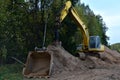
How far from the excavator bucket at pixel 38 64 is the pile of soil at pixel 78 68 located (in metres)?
0.39

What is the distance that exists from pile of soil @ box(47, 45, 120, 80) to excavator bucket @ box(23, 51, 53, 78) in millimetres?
390

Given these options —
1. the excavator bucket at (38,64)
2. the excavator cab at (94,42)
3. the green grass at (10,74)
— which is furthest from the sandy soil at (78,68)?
the green grass at (10,74)

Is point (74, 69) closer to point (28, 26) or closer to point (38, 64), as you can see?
point (38, 64)

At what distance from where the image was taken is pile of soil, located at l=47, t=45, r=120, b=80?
2006 cm

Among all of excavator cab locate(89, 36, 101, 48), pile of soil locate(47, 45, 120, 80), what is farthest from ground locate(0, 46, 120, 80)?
excavator cab locate(89, 36, 101, 48)

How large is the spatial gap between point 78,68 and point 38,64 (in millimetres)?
3171

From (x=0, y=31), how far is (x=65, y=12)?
24.7ft

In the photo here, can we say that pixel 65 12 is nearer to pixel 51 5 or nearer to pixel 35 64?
pixel 35 64

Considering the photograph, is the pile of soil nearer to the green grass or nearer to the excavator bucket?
the excavator bucket

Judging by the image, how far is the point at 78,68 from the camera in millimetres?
25328

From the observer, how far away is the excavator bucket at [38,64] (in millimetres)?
22291

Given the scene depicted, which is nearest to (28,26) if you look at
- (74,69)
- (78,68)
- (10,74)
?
(78,68)

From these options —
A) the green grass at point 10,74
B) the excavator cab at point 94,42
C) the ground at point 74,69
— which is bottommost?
the green grass at point 10,74

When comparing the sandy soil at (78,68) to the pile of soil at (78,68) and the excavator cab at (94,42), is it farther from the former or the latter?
the excavator cab at (94,42)
